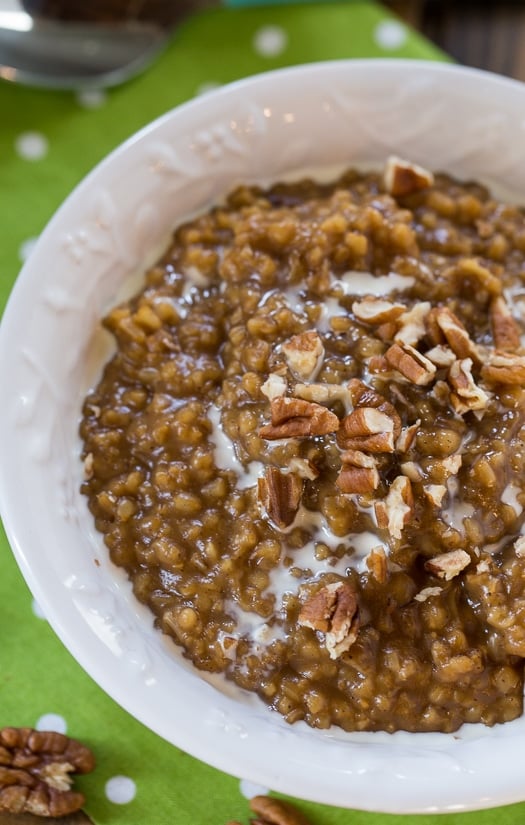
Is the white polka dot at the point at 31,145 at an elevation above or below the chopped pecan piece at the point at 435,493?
above

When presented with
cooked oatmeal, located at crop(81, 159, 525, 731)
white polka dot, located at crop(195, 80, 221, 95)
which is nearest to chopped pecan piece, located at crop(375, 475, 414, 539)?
cooked oatmeal, located at crop(81, 159, 525, 731)

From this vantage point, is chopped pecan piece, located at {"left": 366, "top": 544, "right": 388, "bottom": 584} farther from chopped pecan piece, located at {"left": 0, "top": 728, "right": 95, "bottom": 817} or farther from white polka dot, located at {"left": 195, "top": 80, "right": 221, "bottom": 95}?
white polka dot, located at {"left": 195, "top": 80, "right": 221, "bottom": 95}

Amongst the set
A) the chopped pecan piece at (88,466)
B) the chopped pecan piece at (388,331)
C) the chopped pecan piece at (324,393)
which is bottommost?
the chopped pecan piece at (88,466)

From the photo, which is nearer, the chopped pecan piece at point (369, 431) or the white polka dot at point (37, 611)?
the chopped pecan piece at point (369, 431)

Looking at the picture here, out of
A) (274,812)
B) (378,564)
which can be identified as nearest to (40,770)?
(274,812)

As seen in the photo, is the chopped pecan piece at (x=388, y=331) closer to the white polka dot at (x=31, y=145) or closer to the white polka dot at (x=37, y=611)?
the white polka dot at (x=37, y=611)

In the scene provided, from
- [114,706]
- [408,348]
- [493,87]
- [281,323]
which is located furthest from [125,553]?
[493,87]

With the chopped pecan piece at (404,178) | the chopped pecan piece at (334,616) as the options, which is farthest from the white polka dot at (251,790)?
the chopped pecan piece at (404,178)
